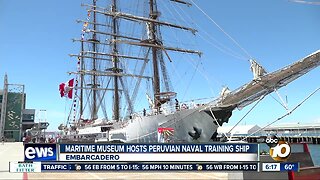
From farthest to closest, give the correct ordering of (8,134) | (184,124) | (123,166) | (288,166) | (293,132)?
(293,132) → (8,134) → (184,124) → (288,166) → (123,166)

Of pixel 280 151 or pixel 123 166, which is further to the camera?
pixel 280 151

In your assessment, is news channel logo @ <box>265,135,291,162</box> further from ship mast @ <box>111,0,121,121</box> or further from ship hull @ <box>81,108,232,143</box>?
ship mast @ <box>111,0,121,121</box>

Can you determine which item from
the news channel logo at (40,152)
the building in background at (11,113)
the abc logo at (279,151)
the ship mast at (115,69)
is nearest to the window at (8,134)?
the building in background at (11,113)

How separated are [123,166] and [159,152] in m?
0.90

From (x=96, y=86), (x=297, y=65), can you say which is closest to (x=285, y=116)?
(x=297, y=65)

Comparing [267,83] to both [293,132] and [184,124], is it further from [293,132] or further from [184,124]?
[293,132]

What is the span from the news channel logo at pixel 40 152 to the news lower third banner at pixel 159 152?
0.16 m

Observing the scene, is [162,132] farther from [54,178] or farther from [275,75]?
[54,178]

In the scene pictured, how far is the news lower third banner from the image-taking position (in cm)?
757

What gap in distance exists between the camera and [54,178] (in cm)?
1039

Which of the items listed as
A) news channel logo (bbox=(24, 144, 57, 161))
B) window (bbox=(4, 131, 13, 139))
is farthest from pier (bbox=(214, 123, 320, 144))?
news channel logo (bbox=(24, 144, 57, 161))

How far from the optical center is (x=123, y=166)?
7582mm

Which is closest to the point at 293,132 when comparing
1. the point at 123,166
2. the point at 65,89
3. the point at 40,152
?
the point at 65,89

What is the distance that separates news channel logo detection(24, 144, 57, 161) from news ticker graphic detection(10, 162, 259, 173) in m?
0.11
